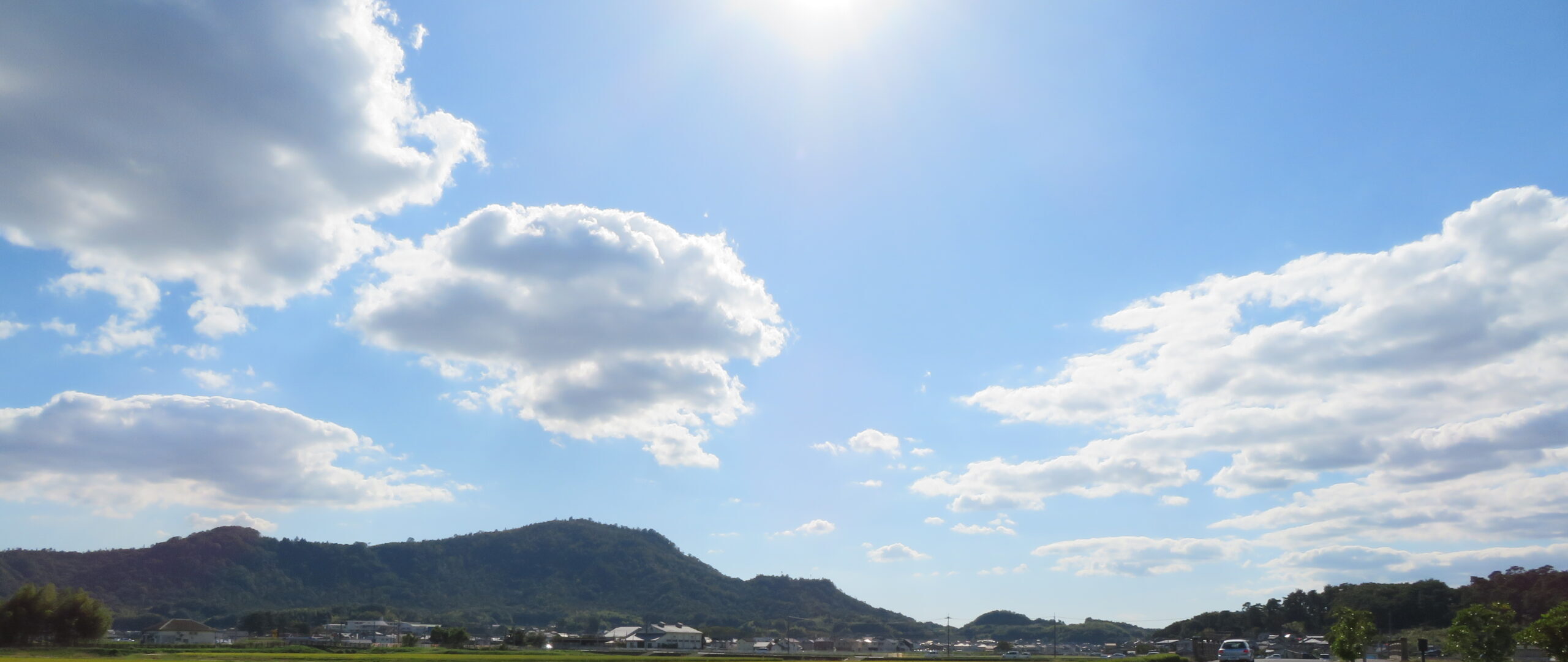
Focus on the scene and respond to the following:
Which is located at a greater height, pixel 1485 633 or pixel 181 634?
pixel 1485 633

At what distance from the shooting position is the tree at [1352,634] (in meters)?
38.8

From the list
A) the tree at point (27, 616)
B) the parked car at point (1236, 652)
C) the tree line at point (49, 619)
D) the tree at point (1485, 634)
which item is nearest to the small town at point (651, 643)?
the tree line at point (49, 619)

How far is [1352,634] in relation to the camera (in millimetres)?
Result: 38812

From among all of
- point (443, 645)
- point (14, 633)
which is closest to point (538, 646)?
point (443, 645)

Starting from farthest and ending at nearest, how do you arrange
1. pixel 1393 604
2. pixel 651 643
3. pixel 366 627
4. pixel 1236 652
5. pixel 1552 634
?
1. pixel 366 627
2. pixel 651 643
3. pixel 1393 604
4. pixel 1236 652
5. pixel 1552 634

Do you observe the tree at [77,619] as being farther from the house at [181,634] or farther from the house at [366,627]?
the house at [366,627]

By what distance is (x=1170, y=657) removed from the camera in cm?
5634

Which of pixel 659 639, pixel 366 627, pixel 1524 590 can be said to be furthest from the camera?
pixel 366 627

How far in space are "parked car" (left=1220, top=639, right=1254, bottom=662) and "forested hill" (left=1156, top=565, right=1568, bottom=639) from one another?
1645 inches

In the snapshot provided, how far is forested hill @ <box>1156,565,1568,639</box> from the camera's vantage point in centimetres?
9319

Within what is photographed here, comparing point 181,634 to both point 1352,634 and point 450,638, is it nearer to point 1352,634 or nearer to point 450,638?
point 450,638

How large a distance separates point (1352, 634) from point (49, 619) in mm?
98654

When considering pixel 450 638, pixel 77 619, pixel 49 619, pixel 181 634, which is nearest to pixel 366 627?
pixel 181 634

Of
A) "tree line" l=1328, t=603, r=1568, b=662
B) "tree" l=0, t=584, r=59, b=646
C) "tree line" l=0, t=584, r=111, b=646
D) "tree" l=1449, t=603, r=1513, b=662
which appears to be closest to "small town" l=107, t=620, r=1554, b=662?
"tree line" l=0, t=584, r=111, b=646
